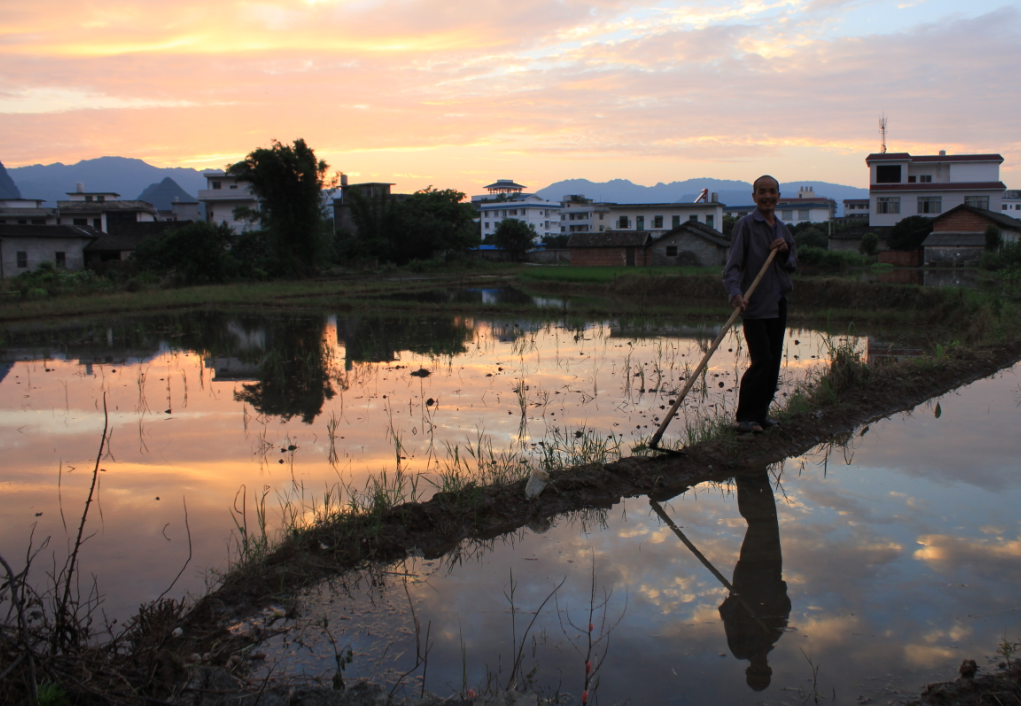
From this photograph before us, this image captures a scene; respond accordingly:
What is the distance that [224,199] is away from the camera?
3881 cm

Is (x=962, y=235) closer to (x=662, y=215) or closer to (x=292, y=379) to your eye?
(x=292, y=379)

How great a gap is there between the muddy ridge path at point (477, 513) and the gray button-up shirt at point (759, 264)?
871 mm

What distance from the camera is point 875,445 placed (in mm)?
4637

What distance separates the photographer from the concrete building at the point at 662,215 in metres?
48.2

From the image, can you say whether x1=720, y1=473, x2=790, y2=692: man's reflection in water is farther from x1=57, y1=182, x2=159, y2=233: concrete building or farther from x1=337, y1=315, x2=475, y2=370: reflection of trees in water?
x1=57, y1=182, x2=159, y2=233: concrete building

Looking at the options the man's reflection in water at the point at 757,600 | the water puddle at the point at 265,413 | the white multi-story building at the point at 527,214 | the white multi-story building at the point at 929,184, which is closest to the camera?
the man's reflection in water at the point at 757,600

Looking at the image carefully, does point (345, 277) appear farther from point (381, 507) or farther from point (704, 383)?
point (381, 507)

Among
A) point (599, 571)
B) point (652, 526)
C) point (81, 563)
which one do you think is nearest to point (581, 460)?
point (652, 526)

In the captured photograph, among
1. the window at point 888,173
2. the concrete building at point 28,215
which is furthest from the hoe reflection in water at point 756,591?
the concrete building at point 28,215

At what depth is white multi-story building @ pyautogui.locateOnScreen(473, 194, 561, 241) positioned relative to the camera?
65688mm

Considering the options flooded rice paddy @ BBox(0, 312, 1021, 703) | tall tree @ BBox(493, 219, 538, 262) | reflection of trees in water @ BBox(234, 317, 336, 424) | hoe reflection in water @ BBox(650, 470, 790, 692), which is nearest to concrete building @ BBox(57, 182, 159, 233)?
tall tree @ BBox(493, 219, 538, 262)

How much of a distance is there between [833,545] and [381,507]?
2.09 meters

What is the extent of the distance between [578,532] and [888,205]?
37211 millimetres

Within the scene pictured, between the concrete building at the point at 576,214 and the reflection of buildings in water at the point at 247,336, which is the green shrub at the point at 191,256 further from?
the concrete building at the point at 576,214
